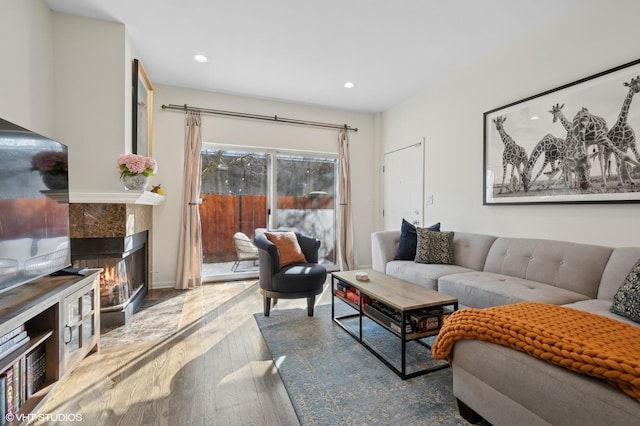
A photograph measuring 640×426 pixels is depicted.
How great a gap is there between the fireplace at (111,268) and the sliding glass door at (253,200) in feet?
4.55

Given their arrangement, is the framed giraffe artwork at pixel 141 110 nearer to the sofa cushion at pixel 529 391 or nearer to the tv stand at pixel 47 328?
the tv stand at pixel 47 328

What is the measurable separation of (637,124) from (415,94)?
102 inches

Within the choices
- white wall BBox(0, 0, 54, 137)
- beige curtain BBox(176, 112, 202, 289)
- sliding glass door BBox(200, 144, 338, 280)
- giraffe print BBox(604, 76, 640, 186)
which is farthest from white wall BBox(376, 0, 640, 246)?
white wall BBox(0, 0, 54, 137)

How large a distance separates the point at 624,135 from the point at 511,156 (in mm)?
861

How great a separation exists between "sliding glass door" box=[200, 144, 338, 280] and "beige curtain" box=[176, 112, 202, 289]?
0.22 m

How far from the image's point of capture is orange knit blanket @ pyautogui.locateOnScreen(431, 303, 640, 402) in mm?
992

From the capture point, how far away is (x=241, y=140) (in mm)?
4277

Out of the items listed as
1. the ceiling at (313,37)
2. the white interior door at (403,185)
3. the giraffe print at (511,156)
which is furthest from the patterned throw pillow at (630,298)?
the white interior door at (403,185)

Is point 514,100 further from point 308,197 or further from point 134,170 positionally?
point 134,170

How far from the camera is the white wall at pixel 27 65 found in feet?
6.35

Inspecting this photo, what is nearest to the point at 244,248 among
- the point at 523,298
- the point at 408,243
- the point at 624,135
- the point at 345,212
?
the point at 345,212

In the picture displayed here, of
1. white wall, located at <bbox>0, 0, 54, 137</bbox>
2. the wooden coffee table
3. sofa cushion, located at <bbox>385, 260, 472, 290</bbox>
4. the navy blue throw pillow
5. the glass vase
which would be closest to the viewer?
the wooden coffee table

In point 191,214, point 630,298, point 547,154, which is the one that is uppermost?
point 547,154

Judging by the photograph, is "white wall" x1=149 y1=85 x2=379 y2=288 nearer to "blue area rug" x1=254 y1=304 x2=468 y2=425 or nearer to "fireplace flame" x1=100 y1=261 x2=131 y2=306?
"fireplace flame" x1=100 y1=261 x2=131 y2=306
